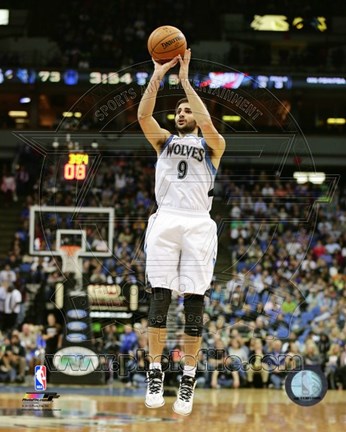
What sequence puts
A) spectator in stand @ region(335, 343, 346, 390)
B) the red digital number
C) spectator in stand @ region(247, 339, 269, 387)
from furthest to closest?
spectator in stand @ region(335, 343, 346, 390) → spectator in stand @ region(247, 339, 269, 387) → the red digital number

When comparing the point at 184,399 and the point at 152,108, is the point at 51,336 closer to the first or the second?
the point at 184,399

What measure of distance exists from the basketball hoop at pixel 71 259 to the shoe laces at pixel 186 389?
24.7 feet

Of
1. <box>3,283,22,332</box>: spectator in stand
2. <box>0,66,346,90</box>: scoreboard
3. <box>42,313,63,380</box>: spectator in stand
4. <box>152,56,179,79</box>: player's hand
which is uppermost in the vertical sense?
<box>0,66,346,90</box>: scoreboard

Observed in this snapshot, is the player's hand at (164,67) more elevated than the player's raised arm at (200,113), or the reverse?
the player's hand at (164,67)

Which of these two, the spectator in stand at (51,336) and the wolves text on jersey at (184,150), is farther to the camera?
the spectator in stand at (51,336)

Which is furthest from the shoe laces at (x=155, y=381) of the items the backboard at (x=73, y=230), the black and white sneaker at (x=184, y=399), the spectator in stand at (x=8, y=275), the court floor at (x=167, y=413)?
the spectator in stand at (x=8, y=275)

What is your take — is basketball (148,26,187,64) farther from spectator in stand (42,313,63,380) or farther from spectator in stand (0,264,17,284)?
spectator in stand (0,264,17,284)

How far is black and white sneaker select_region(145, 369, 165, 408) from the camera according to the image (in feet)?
25.7

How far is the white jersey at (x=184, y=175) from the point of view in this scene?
26.9 ft

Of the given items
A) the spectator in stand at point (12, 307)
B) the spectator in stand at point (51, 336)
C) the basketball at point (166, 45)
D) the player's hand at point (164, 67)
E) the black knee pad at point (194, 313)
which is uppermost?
the basketball at point (166, 45)

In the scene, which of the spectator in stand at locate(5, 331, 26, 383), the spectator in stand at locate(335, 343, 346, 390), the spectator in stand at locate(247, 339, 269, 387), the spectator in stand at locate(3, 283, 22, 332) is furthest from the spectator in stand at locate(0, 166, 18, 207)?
the spectator in stand at locate(335, 343, 346, 390)

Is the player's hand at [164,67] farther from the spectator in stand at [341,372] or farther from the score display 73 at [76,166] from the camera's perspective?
the spectator in stand at [341,372]

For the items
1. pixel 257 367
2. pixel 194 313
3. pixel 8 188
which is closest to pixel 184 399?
pixel 194 313

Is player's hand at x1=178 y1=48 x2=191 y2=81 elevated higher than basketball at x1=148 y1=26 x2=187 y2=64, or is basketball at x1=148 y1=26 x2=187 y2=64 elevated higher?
basketball at x1=148 y1=26 x2=187 y2=64
